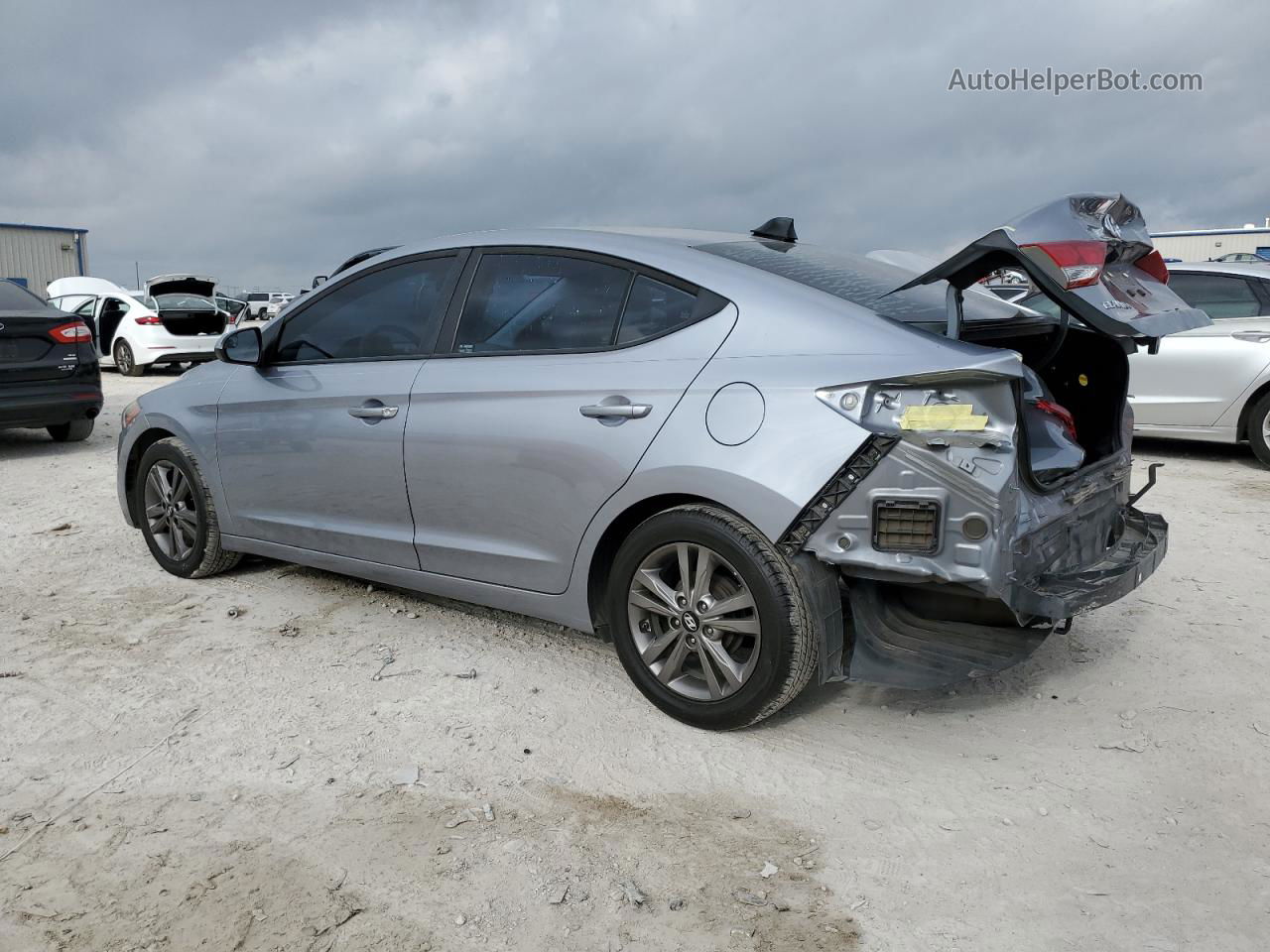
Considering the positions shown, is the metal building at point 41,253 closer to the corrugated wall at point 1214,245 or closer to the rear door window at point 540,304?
the rear door window at point 540,304

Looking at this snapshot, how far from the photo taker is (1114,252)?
302 cm

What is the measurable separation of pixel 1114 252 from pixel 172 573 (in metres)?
4.44

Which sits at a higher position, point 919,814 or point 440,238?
point 440,238

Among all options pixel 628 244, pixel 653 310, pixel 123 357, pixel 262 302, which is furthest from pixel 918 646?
pixel 262 302

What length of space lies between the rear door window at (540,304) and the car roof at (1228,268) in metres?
6.59

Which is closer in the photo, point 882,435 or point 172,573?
point 882,435

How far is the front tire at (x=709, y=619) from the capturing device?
9.78ft

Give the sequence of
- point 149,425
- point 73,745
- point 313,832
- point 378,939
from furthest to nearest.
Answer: point 149,425 → point 73,745 → point 313,832 → point 378,939

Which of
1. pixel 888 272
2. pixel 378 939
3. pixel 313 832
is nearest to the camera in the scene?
pixel 378 939

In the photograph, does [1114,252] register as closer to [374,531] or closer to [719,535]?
[719,535]

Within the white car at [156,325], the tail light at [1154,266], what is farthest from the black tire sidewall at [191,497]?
the white car at [156,325]

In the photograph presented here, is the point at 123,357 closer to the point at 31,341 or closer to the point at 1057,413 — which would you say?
the point at 31,341

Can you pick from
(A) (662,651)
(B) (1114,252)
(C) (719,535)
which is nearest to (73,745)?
(A) (662,651)

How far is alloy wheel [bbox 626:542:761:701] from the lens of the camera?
3.12 metres
